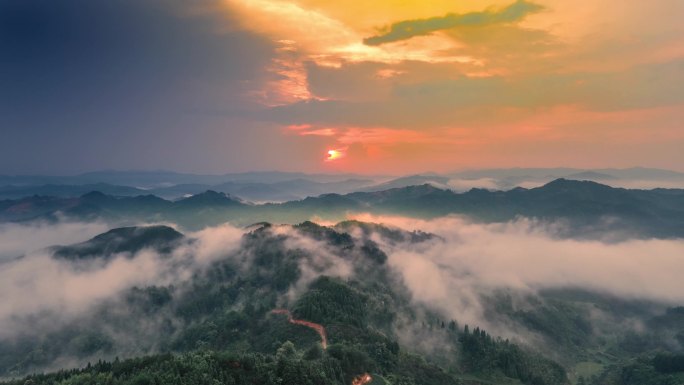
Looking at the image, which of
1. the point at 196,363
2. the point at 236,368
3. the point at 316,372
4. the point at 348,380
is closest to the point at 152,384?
the point at 196,363

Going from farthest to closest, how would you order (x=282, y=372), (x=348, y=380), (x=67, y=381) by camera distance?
(x=348, y=380), (x=282, y=372), (x=67, y=381)

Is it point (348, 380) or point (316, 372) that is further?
point (348, 380)

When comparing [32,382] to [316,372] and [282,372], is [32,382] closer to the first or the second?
[282,372]

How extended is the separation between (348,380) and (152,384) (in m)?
92.8

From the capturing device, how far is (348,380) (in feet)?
648

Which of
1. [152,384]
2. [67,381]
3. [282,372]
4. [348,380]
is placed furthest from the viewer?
[348,380]

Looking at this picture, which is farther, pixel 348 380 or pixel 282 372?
pixel 348 380

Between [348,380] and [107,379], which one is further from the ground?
[107,379]

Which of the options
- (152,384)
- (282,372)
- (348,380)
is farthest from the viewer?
(348,380)

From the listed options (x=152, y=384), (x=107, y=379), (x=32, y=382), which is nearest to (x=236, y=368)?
(x=152, y=384)

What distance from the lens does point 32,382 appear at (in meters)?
170

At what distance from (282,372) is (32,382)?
10967 centimetres

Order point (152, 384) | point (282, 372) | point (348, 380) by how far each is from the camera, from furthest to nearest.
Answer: point (348, 380) → point (282, 372) → point (152, 384)

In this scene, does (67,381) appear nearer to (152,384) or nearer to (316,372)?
(152,384)
